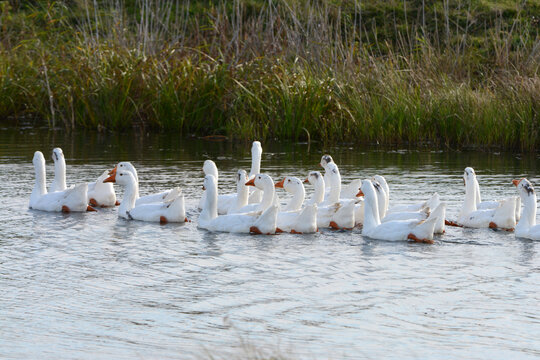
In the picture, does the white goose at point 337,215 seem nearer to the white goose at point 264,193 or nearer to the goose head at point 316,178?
the white goose at point 264,193

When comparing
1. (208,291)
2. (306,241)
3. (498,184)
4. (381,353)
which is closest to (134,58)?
(498,184)

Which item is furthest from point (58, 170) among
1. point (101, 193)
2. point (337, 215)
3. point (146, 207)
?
point (337, 215)

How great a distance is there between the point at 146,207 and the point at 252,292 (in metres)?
3.90

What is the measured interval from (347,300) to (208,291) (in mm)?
1314

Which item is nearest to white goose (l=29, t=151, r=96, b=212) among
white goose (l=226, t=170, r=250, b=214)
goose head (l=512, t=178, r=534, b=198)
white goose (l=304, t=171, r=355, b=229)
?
white goose (l=226, t=170, r=250, b=214)

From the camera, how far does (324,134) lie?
2056cm

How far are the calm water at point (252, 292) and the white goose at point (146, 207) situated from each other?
18cm

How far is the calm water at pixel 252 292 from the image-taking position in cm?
759

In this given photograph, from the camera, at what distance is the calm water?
7.59m

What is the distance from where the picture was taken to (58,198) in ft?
43.3

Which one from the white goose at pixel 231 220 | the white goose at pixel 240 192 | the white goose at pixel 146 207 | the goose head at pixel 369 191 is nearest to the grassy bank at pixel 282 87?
the white goose at pixel 240 192

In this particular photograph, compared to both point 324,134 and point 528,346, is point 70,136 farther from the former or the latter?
point 528,346

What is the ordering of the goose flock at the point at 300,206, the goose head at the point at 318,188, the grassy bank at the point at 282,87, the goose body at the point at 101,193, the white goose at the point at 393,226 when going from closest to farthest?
1. the white goose at the point at 393,226
2. the goose flock at the point at 300,206
3. the goose head at the point at 318,188
4. the goose body at the point at 101,193
5. the grassy bank at the point at 282,87

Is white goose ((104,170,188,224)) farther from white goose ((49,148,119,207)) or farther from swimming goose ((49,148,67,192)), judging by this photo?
swimming goose ((49,148,67,192))
